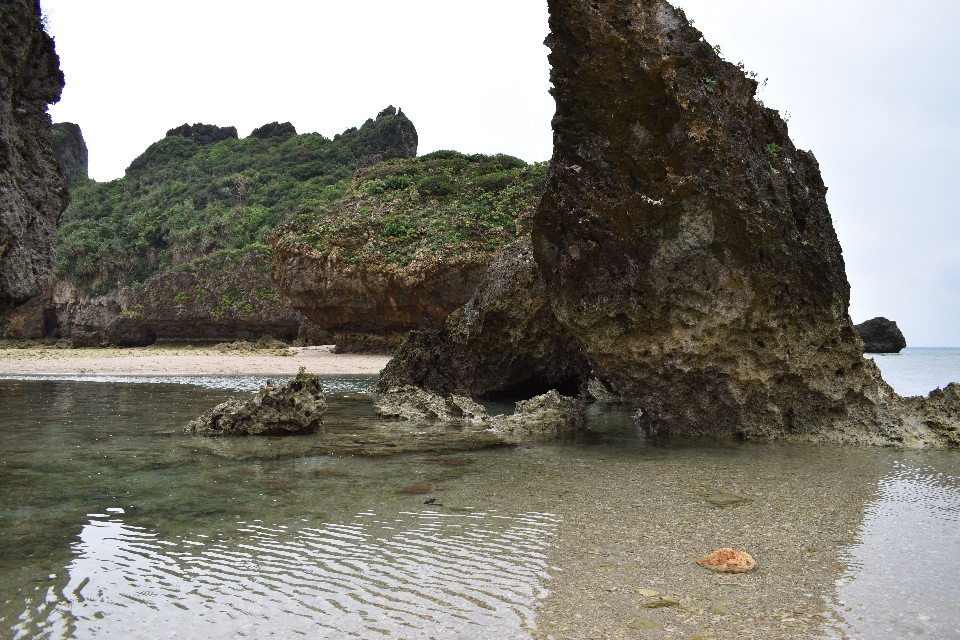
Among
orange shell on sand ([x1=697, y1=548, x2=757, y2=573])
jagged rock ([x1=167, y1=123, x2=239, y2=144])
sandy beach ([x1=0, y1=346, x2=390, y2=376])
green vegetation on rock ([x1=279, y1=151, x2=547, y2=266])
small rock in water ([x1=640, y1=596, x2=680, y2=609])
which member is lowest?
sandy beach ([x1=0, y1=346, x2=390, y2=376])

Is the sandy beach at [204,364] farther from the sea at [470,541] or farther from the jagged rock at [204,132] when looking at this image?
the jagged rock at [204,132]

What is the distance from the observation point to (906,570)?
380cm

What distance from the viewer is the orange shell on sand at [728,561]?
3766mm

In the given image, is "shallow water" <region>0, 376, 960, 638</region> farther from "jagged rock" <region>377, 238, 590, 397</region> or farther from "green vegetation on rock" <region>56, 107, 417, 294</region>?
"green vegetation on rock" <region>56, 107, 417, 294</region>

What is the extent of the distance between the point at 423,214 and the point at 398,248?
7.72 ft

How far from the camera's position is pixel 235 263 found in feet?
134

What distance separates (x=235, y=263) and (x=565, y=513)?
3912cm

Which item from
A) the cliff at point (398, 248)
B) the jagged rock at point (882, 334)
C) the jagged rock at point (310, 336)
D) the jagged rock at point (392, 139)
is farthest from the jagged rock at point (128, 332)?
the jagged rock at point (882, 334)

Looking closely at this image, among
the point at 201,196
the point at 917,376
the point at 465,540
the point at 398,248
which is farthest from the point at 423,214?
the point at 201,196

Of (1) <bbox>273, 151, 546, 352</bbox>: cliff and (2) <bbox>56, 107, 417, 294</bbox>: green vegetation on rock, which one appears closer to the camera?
(1) <bbox>273, 151, 546, 352</bbox>: cliff

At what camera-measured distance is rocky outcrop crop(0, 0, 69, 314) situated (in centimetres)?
852

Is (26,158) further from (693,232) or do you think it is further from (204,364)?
(204,364)

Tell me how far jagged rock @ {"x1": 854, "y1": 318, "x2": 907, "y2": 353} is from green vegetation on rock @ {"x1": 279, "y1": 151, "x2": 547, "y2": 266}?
40049mm

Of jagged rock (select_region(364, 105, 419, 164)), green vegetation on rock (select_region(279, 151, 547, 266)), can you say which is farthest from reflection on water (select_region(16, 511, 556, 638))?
jagged rock (select_region(364, 105, 419, 164))
